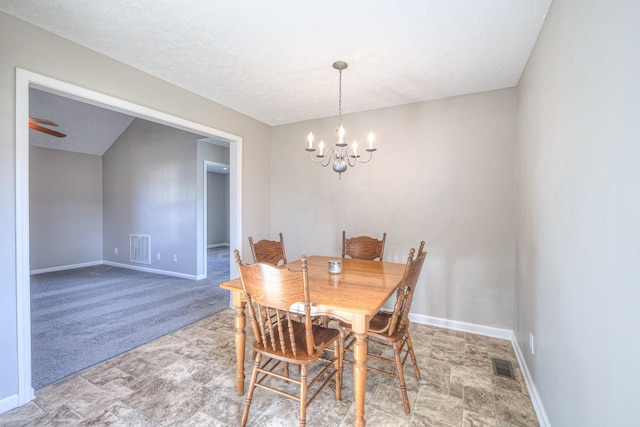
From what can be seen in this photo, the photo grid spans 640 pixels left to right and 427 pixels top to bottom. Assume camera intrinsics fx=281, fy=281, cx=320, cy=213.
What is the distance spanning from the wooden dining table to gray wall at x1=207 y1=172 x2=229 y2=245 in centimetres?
720

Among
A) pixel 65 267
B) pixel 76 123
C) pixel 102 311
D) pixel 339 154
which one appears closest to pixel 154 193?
pixel 76 123

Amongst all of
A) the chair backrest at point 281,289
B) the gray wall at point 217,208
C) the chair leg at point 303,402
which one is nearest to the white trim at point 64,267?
the gray wall at point 217,208

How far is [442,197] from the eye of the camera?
3158 mm

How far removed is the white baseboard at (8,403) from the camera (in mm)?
1797

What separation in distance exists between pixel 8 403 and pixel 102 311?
191 cm

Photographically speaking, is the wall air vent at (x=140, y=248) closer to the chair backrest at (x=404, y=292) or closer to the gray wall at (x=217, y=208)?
the gray wall at (x=217, y=208)

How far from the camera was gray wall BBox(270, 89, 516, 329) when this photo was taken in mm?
2906

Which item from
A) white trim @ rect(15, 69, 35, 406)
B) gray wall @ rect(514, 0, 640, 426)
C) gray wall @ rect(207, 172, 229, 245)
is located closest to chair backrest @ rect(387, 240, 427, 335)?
gray wall @ rect(514, 0, 640, 426)

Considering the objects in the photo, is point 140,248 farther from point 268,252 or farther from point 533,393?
point 533,393

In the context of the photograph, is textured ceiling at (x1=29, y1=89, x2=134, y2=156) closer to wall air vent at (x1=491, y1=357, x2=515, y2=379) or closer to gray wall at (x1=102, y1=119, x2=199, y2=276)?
gray wall at (x1=102, y1=119, x2=199, y2=276)

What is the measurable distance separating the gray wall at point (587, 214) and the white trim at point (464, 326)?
3.23ft

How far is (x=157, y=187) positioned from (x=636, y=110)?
6.26 metres

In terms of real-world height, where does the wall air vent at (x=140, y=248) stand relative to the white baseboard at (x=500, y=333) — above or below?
above

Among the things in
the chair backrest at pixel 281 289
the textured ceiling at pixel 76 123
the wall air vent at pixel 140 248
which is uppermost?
the textured ceiling at pixel 76 123
